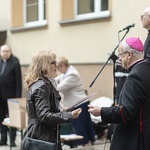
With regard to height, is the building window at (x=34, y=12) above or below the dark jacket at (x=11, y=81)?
above

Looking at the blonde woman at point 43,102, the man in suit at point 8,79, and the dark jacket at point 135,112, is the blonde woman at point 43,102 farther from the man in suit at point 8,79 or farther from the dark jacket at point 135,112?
the man in suit at point 8,79

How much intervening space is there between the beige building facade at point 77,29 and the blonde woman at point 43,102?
4735mm

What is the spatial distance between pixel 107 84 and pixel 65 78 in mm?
2113

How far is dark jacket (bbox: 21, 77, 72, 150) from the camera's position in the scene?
13.2 feet

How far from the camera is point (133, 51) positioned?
3.59 metres

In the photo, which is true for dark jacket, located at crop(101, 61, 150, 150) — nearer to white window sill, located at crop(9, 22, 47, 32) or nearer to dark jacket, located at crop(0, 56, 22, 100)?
dark jacket, located at crop(0, 56, 22, 100)

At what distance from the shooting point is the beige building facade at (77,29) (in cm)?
932

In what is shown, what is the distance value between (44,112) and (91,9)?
23.1 ft

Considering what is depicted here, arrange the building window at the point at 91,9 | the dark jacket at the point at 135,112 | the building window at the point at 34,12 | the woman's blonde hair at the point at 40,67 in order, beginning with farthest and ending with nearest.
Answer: the building window at the point at 34,12 < the building window at the point at 91,9 < the woman's blonde hair at the point at 40,67 < the dark jacket at the point at 135,112

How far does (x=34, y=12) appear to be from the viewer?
13.2 m

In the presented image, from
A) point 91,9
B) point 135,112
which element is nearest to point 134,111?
point 135,112

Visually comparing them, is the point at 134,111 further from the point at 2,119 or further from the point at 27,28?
the point at 27,28

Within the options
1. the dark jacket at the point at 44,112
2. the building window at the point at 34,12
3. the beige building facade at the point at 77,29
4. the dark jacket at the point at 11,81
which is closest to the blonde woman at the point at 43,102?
the dark jacket at the point at 44,112

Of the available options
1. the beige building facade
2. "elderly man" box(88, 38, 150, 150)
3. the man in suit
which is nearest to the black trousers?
the man in suit
